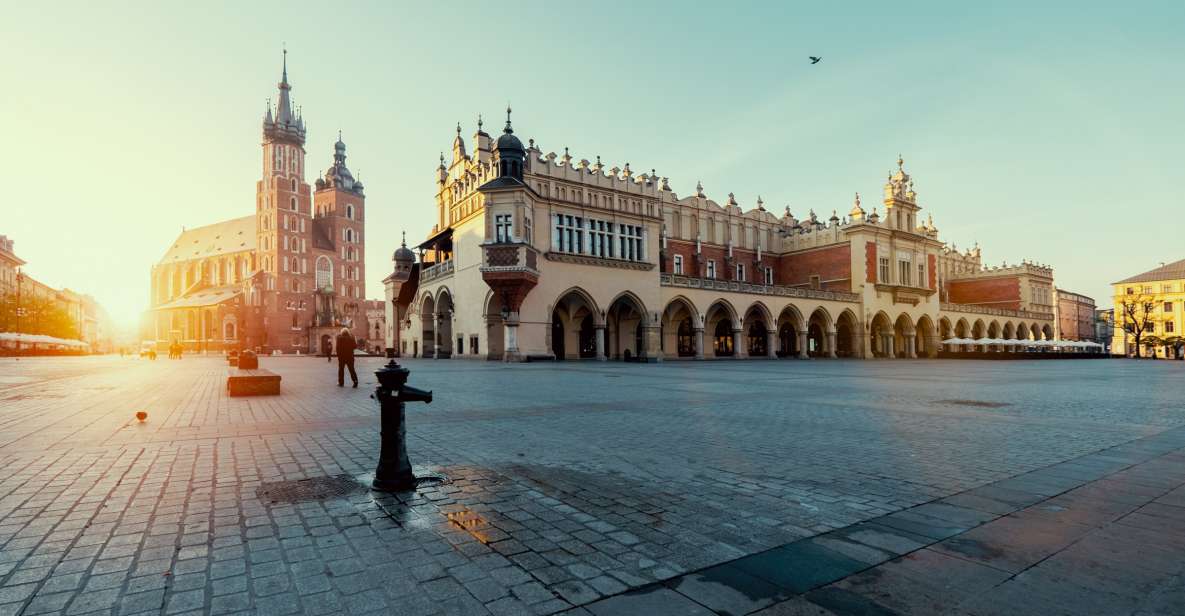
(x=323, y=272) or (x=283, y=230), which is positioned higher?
(x=283, y=230)

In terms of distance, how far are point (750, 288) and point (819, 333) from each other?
13.3m

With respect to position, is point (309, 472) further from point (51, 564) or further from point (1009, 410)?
point (1009, 410)

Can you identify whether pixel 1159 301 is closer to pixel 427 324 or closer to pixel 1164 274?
pixel 1164 274

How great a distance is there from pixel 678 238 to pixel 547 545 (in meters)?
47.3

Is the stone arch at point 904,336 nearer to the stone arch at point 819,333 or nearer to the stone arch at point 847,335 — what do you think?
the stone arch at point 847,335

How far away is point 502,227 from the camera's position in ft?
111

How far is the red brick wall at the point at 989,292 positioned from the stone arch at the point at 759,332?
38684 millimetres

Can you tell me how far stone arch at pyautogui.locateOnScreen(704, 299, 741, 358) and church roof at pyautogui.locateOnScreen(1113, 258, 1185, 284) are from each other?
238 feet

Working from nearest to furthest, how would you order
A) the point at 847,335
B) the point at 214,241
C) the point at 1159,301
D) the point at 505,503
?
the point at 505,503, the point at 847,335, the point at 1159,301, the point at 214,241

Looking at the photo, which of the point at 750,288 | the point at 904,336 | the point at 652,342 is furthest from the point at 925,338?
the point at 652,342

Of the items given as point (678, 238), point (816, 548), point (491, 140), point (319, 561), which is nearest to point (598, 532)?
point (816, 548)

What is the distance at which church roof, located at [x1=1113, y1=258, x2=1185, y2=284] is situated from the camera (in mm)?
77562

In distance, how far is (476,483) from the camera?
4934mm

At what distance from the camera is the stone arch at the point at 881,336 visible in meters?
52.0
